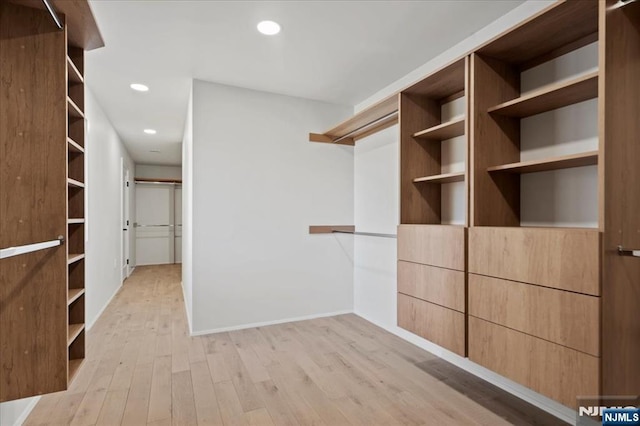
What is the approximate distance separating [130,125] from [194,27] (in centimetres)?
326

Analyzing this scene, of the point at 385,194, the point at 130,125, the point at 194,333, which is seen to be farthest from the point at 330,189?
the point at 130,125

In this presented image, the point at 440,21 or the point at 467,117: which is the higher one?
the point at 440,21

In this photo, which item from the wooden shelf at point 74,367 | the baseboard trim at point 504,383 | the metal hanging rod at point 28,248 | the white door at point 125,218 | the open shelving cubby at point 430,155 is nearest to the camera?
the metal hanging rod at point 28,248

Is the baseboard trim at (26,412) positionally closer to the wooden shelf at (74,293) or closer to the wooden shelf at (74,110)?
the wooden shelf at (74,293)

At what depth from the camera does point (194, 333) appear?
11.2 feet

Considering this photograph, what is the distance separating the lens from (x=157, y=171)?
8422 mm

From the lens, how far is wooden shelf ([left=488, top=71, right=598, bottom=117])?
164 cm

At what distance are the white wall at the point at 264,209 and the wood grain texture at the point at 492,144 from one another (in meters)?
2.18

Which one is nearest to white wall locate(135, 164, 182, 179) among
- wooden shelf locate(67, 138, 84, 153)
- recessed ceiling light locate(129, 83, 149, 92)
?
recessed ceiling light locate(129, 83, 149, 92)

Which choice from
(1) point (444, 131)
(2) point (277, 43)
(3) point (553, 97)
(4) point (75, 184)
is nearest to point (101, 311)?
(4) point (75, 184)

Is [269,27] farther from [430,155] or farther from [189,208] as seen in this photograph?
[189,208]

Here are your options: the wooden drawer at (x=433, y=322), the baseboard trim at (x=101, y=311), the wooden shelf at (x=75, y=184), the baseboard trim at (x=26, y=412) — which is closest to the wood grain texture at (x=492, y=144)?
the wooden drawer at (x=433, y=322)

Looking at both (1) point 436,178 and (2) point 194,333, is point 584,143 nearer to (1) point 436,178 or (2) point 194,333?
(1) point 436,178

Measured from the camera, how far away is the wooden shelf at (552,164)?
164 cm
